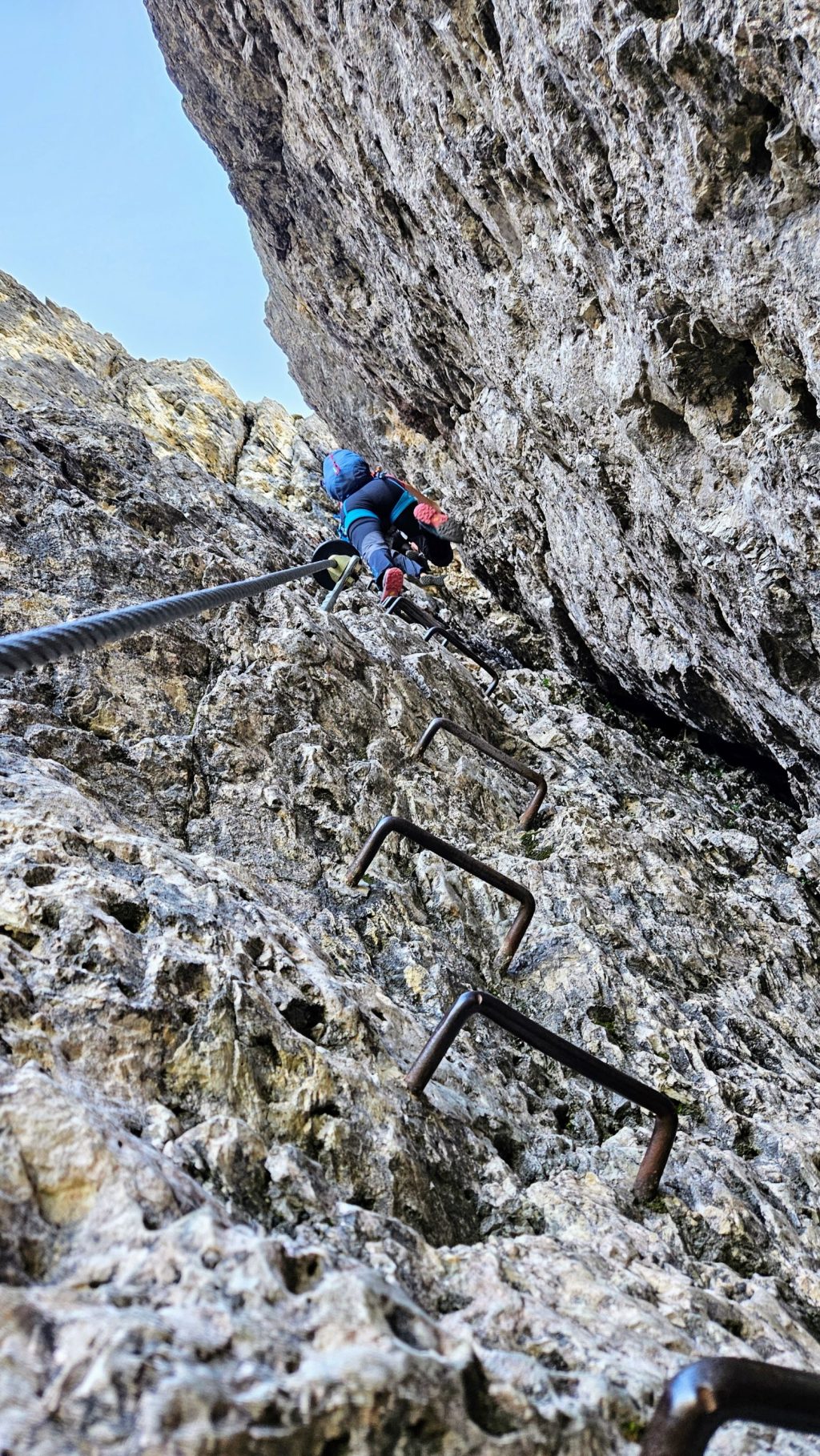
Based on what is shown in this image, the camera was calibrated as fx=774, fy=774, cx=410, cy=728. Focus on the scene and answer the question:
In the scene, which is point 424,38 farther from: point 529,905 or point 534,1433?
point 534,1433

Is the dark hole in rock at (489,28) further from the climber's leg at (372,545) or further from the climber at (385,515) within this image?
the climber's leg at (372,545)

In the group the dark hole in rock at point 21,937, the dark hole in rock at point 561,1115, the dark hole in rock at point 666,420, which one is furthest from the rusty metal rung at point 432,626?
the dark hole in rock at point 21,937

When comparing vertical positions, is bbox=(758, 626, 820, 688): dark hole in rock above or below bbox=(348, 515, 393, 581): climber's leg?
above

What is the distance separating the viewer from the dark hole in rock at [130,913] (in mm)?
2859

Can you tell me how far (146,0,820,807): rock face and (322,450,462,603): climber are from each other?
161 centimetres

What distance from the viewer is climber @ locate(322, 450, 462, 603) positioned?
9312mm

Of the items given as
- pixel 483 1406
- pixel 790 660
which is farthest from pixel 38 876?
pixel 790 660

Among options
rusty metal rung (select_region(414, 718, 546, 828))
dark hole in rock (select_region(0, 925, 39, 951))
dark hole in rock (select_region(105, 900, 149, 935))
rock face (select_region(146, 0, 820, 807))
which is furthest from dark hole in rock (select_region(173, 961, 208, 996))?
rock face (select_region(146, 0, 820, 807))

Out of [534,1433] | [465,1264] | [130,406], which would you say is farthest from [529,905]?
[130,406]

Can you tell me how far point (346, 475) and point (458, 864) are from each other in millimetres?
7223

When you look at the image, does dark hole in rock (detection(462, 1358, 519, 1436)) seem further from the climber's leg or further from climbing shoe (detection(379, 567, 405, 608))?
the climber's leg

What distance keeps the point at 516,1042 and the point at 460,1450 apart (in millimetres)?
2414

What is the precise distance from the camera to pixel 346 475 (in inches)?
390

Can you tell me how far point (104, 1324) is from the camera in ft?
4.24
